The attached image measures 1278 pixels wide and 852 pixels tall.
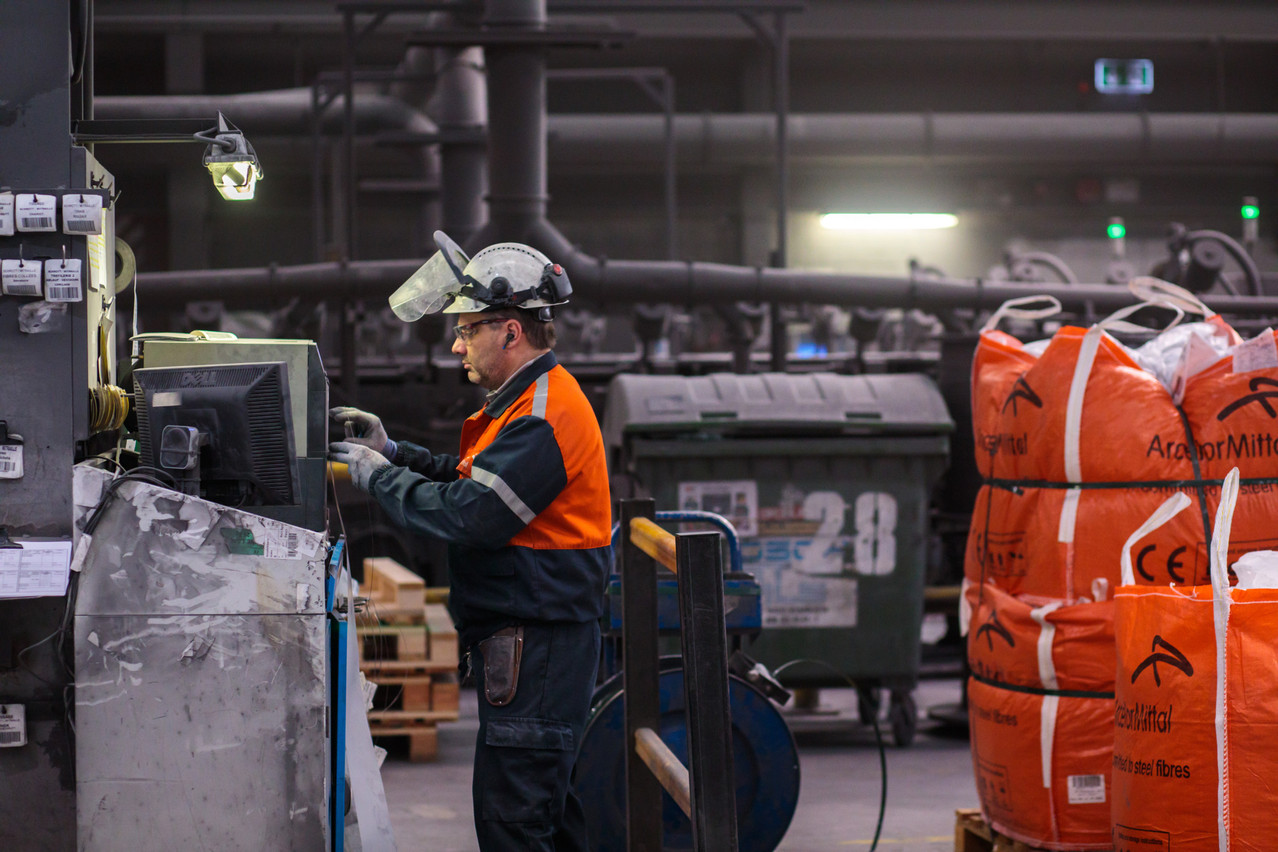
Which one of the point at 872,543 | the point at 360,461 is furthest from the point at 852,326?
the point at 360,461

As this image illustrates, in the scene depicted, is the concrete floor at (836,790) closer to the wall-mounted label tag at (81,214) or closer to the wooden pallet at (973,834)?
the wooden pallet at (973,834)

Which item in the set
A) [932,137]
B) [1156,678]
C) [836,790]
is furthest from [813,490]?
[932,137]

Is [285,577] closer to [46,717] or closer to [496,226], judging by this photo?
[46,717]

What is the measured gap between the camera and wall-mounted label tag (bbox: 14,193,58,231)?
274 centimetres

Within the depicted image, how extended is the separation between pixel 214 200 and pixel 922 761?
1091 centimetres

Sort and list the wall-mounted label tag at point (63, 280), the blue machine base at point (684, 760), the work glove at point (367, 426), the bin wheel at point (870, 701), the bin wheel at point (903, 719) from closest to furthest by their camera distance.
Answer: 1. the wall-mounted label tag at point (63, 280)
2. the work glove at point (367, 426)
3. the blue machine base at point (684, 760)
4. the bin wheel at point (903, 719)
5. the bin wheel at point (870, 701)

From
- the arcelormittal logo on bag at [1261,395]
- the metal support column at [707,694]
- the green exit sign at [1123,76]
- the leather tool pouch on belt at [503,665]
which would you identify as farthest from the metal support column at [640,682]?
the green exit sign at [1123,76]

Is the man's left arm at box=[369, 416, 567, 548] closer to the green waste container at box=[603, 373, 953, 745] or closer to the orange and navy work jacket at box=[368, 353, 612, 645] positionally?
the orange and navy work jacket at box=[368, 353, 612, 645]

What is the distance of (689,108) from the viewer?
14250mm

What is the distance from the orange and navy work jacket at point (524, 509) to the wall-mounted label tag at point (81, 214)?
0.83m

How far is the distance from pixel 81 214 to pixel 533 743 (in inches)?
59.8

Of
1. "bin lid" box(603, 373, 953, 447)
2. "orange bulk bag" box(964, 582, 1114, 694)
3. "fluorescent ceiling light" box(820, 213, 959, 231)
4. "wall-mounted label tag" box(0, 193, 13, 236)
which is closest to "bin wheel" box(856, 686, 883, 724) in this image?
"bin lid" box(603, 373, 953, 447)

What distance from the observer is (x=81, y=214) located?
2.75 meters

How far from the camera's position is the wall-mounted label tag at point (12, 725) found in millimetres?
2785
